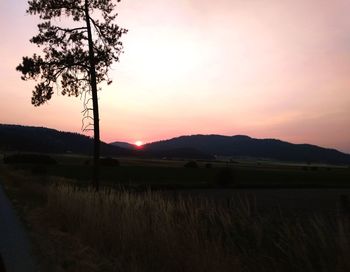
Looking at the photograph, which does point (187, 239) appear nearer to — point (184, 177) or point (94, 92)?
point (94, 92)

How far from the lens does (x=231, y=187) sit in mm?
50031

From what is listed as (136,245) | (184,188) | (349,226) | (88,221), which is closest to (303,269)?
(349,226)

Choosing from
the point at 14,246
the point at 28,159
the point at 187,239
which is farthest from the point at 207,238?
the point at 28,159

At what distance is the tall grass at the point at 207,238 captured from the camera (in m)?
6.13

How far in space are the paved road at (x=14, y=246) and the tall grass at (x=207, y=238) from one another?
1213 millimetres

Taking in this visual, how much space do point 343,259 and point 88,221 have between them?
7.68 m

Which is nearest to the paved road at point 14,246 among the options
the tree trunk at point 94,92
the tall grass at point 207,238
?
the tall grass at point 207,238

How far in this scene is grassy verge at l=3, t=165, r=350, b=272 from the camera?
620 centimetres

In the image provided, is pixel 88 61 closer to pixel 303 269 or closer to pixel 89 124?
pixel 89 124

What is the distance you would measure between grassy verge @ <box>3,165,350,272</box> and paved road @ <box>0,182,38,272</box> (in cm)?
29

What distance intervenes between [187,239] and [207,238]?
0.36 metres

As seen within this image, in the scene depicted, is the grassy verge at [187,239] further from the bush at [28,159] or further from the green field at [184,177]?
the bush at [28,159]

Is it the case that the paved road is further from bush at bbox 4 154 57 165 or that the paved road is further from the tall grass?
bush at bbox 4 154 57 165

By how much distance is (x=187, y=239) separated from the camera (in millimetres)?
8156
